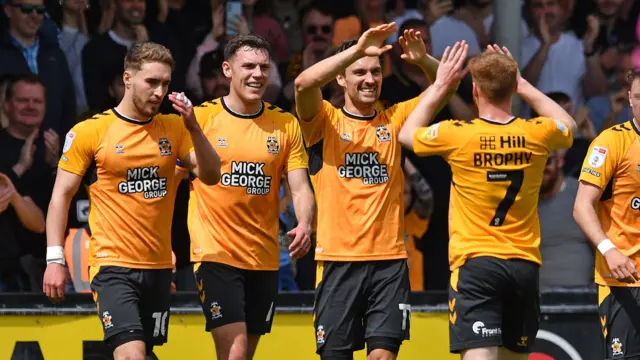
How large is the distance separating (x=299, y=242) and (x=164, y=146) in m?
1.02

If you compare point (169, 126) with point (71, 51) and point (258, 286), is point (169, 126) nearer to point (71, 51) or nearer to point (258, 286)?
point (258, 286)

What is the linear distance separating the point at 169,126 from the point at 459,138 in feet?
6.15

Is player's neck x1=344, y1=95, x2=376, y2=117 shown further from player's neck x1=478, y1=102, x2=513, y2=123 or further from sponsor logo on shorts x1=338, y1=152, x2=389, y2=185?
player's neck x1=478, y1=102, x2=513, y2=123

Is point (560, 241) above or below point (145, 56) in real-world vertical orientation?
below

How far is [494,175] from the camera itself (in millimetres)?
6352

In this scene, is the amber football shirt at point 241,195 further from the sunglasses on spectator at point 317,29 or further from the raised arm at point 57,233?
the sunglasses on spectator at point 317,29

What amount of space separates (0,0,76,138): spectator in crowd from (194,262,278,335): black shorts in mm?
2437

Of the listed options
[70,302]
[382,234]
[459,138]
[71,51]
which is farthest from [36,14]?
[459,138]

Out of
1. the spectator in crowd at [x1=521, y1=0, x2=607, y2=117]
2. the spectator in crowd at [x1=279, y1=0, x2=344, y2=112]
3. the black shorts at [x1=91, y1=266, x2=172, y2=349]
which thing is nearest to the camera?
the black shorts at [x1=91, y1=266, x2=172, y2=349]

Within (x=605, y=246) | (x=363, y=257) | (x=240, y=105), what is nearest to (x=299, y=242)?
(x=363, y=257)

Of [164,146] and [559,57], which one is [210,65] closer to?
[164,146]

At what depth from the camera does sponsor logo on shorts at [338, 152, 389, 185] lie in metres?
7.26

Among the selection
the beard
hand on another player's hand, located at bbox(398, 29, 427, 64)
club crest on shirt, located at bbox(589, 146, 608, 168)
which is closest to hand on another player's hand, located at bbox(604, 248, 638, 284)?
club crest on shirt, located at bbox(589, 146, 608, 168)

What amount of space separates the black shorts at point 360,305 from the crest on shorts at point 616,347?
3.90 ft
